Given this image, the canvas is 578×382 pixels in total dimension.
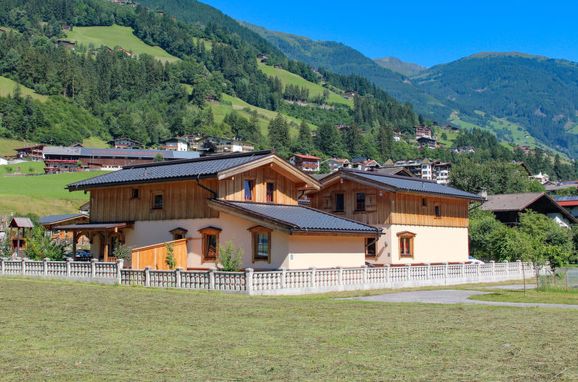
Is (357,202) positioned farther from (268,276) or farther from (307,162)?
(307,162)

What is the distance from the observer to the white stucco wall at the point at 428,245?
134ft

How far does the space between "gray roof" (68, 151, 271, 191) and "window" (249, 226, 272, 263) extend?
141 inches

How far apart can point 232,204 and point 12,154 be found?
135 m

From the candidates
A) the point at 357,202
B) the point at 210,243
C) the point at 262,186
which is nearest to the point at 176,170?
the point at 262,186

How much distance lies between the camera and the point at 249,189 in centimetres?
3600

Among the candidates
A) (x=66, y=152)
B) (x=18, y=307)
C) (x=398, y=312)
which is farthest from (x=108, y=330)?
(x=66, y=152)

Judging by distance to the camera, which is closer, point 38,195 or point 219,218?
point 219,218

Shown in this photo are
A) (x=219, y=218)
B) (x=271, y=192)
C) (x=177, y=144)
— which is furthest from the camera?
(x=177, y=144)

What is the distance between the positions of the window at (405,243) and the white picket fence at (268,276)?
4735 mm

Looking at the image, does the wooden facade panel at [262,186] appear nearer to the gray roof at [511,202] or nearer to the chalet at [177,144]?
the gray roof at [511,202]

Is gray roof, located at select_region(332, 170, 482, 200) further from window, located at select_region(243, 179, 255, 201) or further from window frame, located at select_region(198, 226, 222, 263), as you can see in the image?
window frame, located at select_region(198, 226, 222, 263)

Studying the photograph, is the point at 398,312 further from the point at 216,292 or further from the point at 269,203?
the point at 269,203

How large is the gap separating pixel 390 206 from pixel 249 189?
9.91m

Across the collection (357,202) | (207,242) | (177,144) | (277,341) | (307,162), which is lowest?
(277,341)
